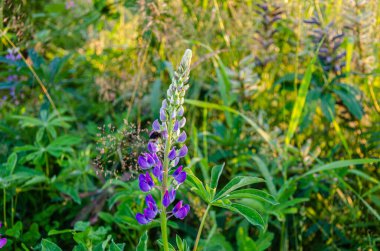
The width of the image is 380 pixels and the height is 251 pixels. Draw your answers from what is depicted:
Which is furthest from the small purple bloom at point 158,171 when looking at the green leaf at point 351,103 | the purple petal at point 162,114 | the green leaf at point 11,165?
the green leaf at point 351,103

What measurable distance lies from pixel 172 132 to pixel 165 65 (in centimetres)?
133

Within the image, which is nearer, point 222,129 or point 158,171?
point 158,171

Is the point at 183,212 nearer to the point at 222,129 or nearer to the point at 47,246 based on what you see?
the point at 47,246

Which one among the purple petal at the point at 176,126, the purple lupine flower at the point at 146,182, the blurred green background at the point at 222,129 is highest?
the purple petal at the point at 176,126

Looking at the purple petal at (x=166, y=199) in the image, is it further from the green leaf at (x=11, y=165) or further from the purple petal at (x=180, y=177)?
the green leaf at (x=11, y=165)

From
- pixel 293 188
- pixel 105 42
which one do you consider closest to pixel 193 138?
Result: pixel 293 188

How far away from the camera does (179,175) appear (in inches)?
44.4

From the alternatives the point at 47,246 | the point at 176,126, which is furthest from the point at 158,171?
the point at 47,246

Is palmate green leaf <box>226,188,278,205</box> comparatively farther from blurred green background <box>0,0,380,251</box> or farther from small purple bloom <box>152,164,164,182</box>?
blurred green background <box>0,0,380,251</box>

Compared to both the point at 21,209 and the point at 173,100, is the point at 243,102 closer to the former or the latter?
the point at 21,209

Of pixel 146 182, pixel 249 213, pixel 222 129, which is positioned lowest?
pixel 222 129

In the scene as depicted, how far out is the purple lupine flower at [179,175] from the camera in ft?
3.69

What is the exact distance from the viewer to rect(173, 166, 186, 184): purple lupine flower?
112 centimetres

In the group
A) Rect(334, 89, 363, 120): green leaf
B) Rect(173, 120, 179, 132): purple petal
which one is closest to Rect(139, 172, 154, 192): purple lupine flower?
Rect(173, 120, 179, 132): purple petal
